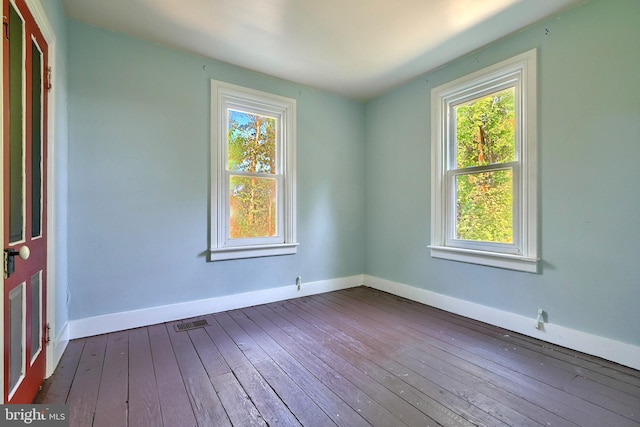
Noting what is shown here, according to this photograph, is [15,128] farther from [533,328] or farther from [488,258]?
[533,328]

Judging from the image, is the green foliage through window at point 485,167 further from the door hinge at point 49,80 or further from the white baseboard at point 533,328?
the door hinge at point 49,80

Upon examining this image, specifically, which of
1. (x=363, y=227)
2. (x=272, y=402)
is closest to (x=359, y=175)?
(x=363, y=227)

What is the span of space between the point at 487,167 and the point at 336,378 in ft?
7.85

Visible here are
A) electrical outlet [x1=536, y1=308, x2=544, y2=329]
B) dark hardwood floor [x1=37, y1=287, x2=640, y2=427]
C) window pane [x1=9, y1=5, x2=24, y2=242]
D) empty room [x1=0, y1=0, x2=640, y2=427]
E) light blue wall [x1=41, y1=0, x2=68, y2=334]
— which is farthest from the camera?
electrical outlet [x1=536, y1=308, x2=544, y2=329]

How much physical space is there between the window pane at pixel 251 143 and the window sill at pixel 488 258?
2167 mm

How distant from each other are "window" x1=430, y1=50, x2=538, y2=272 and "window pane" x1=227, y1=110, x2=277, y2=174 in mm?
1904

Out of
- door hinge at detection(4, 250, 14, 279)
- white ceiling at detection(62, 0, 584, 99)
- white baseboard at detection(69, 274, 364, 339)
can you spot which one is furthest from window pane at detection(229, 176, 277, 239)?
door hinge at detection(4, 250, 14, 279)

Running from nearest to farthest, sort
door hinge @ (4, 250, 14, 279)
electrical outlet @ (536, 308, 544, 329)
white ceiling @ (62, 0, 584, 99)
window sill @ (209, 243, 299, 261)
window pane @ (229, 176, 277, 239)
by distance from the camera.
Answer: door hinge @ (4, 250, 14, 279)
white ceiling @ (62, 0, 584, 99)
electrical outlet @ (536, 308, 544, 329)
window sill @ (209, 243, 299, 261)
window pane @ (229, 176, 277, 239)

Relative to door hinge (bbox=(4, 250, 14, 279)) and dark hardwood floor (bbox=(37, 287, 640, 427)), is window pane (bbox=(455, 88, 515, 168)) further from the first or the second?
door hinge (bbox=(4, 250, 14, 279))

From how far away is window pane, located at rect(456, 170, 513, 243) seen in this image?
2.76 metres

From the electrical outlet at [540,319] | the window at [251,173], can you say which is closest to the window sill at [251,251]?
the window at [251,173]

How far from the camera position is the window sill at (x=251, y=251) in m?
3.10

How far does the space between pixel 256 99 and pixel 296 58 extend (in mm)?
654

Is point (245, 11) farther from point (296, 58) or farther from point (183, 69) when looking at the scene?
point (183, 69)
